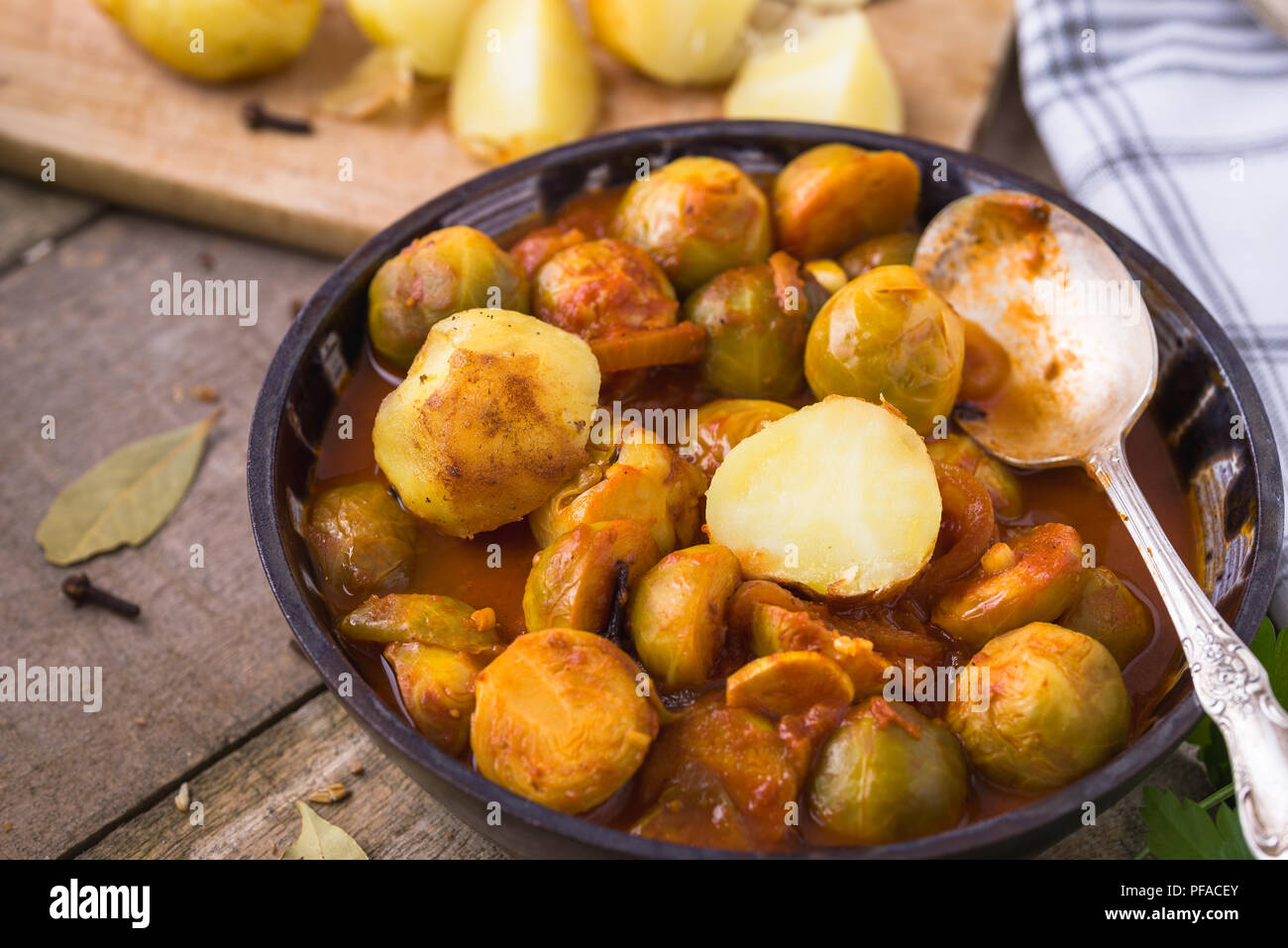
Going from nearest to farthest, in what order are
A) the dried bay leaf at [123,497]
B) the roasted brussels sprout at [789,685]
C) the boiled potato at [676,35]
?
the roasted brussels sprout at [789,685]
the dried bay leaf at [123,497]
the boiled potato at [676,35]

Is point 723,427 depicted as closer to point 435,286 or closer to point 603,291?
point 603,291

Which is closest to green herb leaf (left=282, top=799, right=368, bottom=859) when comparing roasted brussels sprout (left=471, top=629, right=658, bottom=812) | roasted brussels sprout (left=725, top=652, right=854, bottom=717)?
roasted brussels sprout (left=471, top=629, right=658, bottom=812)

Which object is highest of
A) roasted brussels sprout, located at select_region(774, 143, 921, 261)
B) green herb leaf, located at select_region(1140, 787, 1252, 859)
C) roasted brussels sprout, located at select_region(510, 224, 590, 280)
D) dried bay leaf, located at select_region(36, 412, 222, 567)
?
roasted brussels sprout, located at select_region(774, 143, 921, 261)

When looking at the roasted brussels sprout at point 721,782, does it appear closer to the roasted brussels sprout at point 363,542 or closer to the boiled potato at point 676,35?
the roasted brussels sprout at point 363,542

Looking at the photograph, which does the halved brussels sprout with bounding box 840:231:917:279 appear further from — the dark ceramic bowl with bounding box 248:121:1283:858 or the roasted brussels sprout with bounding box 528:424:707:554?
the roasted brussels sprout with bounding box 528:424:707:554

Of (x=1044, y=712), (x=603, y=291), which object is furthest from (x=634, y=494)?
(x=1044, y=712)

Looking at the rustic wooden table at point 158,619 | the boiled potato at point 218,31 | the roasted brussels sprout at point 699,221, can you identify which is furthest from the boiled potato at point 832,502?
the boiled potato at point 218,31
